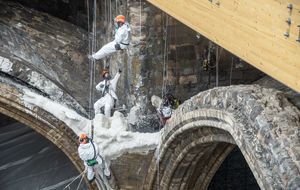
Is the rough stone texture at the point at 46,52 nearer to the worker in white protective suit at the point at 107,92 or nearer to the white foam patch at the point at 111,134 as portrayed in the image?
the white foam patch at the point at 111,134

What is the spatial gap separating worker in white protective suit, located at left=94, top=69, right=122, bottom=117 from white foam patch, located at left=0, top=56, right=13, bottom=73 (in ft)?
4.73

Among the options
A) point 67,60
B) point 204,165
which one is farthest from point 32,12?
point 204,165

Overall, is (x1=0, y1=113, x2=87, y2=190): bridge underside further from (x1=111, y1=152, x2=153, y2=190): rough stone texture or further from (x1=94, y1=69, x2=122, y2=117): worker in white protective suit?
(x1=94, y1=69, x2=122, y2=117): worker in white protective suit

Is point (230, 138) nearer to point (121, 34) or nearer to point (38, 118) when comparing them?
point (121, 34)

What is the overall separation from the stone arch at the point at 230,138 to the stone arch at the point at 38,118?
4.53 feet

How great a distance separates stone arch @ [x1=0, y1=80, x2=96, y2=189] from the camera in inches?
410

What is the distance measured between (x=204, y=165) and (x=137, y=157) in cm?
102

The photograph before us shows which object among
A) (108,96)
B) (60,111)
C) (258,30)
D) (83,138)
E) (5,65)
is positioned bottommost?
(258,30)

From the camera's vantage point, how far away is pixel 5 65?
33.8 feet

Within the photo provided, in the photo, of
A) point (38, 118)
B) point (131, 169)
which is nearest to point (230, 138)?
point (131, 169)

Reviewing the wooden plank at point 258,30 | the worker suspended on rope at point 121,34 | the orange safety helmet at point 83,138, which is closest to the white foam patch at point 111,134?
the orange safety helmet at point 83,138

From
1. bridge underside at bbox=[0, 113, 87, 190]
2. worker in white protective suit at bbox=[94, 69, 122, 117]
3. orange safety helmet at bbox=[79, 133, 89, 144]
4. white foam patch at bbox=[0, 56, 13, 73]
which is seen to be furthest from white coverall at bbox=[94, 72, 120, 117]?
bridge underside at bbox=[0, 113, 87, 190]

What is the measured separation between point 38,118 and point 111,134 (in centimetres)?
126

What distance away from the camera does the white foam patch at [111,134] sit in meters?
9.95
